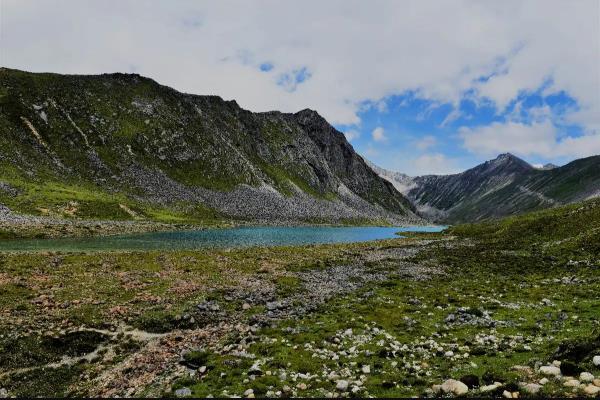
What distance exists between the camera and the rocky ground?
15844 millimetres

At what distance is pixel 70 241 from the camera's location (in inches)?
3027

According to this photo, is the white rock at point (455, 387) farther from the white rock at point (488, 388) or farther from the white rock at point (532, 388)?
the white rock at point (532, 388)

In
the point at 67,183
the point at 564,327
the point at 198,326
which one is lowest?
the point at 198,326

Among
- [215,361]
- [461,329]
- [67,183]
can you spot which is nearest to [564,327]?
[461,329]

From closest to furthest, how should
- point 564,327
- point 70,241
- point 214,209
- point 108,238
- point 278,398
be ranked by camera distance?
point 278,398 → point 564,327 → point 70,241 → point 108,238 → point 214,209

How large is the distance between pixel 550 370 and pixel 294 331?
13.8 metres

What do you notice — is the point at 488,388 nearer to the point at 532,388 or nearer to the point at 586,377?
the point at 532,388

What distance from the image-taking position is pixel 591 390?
38.5 ft

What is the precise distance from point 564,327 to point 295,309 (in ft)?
57.0

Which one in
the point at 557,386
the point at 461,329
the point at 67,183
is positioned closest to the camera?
the point at 557,386

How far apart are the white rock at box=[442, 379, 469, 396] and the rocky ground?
5 centimetres

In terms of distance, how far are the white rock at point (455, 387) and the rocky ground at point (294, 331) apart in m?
0.05

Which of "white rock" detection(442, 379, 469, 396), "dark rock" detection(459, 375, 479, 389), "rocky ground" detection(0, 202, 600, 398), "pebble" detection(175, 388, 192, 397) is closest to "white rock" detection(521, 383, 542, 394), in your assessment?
"rocky ground" detection(0, 202, 600, 398)

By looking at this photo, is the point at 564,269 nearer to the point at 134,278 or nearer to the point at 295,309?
the point at 295,309
